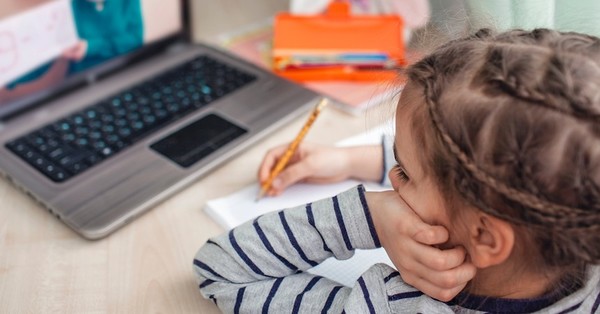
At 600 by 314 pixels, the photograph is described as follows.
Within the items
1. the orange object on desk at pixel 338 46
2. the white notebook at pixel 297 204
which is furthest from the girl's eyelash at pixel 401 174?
the orange object on desk at pixel 338 46

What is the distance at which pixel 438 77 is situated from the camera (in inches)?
18.4

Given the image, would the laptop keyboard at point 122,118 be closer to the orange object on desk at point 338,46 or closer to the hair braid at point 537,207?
the orange object on desk at point 338,46

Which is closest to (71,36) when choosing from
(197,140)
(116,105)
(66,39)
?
(66,39)

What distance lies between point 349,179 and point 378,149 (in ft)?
0.16

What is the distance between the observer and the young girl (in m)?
0.41

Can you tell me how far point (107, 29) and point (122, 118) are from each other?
171 millimetres

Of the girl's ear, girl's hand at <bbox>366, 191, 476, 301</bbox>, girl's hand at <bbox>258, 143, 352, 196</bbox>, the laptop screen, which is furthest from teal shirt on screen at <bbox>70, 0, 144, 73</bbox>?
the girl's ear

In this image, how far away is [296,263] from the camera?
0.60 metres

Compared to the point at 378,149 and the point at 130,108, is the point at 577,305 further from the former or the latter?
the point at 130,108

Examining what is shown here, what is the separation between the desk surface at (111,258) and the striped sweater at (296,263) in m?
0.04

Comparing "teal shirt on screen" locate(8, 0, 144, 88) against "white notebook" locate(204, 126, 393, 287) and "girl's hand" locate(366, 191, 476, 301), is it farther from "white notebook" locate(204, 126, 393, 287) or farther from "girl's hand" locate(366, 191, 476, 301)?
"girl's hand" locate(366, 191, 476, 301)

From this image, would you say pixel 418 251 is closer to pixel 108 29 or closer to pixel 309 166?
pixel 309 166

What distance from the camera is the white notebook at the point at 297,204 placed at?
64 cm

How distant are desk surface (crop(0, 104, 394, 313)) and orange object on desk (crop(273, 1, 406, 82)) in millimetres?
257
